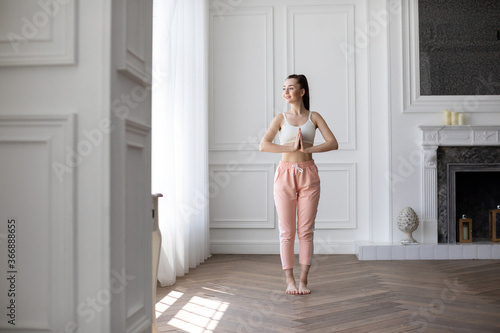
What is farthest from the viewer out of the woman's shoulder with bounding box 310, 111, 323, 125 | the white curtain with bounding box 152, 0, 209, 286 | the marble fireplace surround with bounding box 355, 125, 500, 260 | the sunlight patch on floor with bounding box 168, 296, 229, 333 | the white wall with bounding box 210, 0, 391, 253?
the white wall with bounding box 210, 0, 391, 253

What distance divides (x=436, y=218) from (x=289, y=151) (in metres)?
2.29

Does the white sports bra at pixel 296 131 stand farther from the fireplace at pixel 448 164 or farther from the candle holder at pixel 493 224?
the candle holder at pixel 493 224

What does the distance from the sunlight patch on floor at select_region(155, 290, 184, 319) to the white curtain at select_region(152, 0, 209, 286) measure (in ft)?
0.82

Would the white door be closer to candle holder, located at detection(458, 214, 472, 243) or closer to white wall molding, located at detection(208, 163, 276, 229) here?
white wall molding, located at detection(208, 163, 276, 229)

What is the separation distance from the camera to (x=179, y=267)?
3.72 m

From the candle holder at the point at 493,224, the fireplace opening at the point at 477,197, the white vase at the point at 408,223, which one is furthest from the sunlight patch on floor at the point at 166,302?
the candle holder at the point at 493,224

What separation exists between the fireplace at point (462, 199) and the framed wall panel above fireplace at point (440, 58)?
1.37ft

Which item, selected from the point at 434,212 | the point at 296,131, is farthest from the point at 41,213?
the point at 434,212

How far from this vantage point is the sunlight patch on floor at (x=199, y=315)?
2.39 m

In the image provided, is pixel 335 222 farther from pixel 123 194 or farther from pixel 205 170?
pixel 123 194

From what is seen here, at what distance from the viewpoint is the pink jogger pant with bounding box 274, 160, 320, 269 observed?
3.07 m

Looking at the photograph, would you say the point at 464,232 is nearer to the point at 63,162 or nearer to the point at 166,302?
the point at 166,302

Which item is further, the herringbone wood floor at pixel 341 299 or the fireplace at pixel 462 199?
the fireplace at pixel 462 199

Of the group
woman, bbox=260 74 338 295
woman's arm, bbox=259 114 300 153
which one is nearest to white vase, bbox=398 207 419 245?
woman, bbox=260 74 338 295
